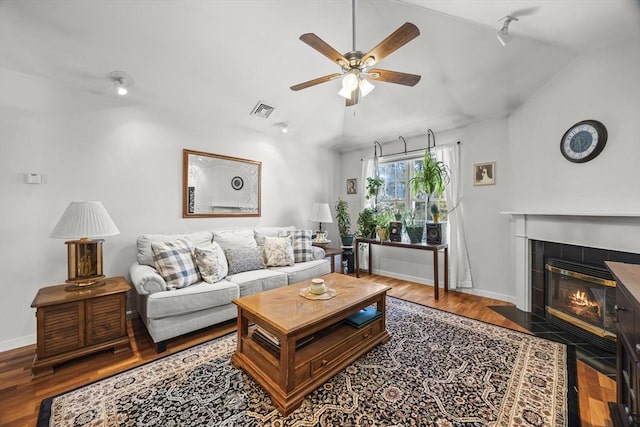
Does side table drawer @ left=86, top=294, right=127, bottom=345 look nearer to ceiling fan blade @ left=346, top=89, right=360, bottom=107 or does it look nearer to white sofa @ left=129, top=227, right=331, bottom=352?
white sofa @ left=129, top=227, right=331, bottom=352

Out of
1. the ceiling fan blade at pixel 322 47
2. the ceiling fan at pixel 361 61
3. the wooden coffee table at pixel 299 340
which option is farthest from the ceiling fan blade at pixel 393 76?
the wooden coffee table at pixel 299 340

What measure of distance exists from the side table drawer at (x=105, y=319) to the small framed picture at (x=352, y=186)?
3832 millimetres

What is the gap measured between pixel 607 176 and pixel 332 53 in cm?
→ 259

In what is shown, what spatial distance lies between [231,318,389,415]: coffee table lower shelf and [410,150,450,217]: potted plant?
7.32 feet

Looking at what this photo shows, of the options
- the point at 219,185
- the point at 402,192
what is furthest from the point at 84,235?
the point at 402,192

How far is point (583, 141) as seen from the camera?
2420 mm

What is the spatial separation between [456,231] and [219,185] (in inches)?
133

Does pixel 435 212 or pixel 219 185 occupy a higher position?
pixel 219 185

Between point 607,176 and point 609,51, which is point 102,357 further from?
point 609,51

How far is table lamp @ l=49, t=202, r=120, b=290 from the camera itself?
2000 millimetres

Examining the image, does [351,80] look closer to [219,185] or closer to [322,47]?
[322,47]

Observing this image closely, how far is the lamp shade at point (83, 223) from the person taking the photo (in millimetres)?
1980

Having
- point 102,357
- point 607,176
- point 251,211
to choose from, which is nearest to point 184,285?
point 102,357

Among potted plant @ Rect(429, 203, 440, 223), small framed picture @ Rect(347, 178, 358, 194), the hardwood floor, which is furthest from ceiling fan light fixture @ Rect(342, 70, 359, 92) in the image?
small framed picture @ Rect(347, 178, 358, 194)
